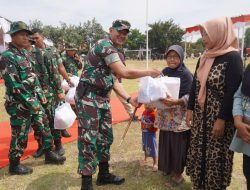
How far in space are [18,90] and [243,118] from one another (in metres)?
2.62

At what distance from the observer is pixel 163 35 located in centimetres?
6012

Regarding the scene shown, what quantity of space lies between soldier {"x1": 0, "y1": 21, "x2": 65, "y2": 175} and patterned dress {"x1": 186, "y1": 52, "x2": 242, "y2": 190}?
2.06 meters

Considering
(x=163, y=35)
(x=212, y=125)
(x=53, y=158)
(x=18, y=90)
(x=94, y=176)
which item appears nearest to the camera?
(x=212, y=125)

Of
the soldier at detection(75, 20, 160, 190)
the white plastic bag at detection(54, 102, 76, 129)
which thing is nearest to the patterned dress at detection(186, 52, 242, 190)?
the soldier at detection(75, 20, 160, 190)

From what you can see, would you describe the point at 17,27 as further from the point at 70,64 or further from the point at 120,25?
the point at 70,64

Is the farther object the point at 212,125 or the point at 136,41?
the point at 136,41

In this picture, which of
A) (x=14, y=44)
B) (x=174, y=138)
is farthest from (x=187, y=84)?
(x=14, y=44)

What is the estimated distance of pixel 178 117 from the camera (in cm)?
341

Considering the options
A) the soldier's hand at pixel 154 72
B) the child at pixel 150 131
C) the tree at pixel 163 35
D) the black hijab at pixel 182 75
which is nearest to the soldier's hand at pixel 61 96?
the child at pixel 150 131

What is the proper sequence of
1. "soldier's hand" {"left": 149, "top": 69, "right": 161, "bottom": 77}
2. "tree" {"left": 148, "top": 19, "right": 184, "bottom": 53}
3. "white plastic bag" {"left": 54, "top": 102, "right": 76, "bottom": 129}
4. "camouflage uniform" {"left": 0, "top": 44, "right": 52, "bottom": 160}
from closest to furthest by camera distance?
"soldier's hand" {"left": 149, "top": 69, "right": 161, "bottom": 77} < "camouflage uniform" {"left": 0, "top": 44, "right": 52, "bottom": 160} < "white plastic bag" {"left": 54, "top": 102, "right": 76, "bottom": 129} < "tree" {"left": 148, "top": 19, "right": 184, "bottom": 53}

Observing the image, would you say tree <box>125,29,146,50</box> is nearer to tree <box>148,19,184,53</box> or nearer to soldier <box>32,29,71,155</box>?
tree <box>148,19,184,53</box>

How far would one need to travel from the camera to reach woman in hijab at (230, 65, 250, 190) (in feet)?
7.93

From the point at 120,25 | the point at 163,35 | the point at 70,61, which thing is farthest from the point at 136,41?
the point at 120,25

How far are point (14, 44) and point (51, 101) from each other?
3.99 ft
